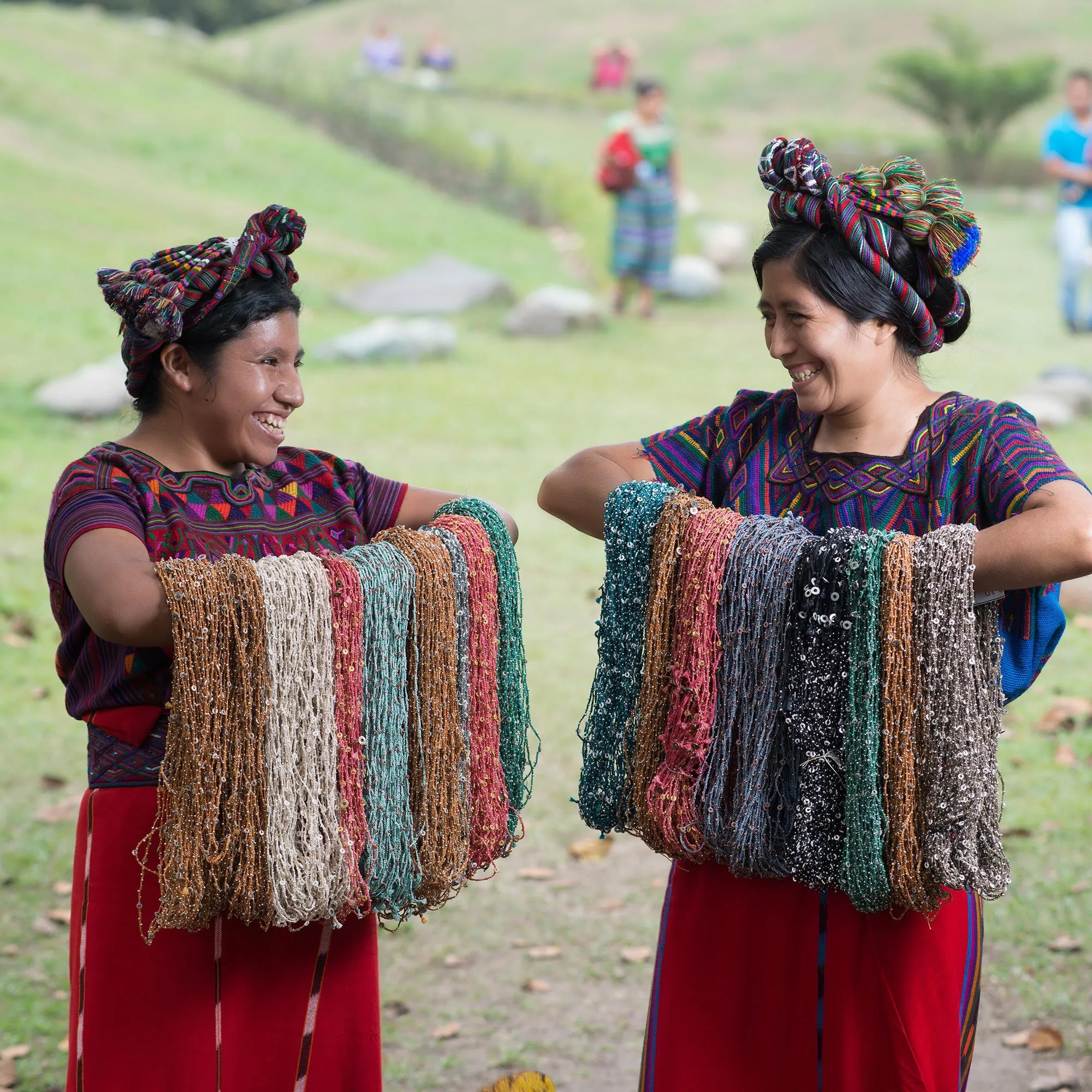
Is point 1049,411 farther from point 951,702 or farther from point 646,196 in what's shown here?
point 951,702

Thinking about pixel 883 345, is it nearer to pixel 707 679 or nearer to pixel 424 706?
pixel 707 679

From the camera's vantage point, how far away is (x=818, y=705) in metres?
2.39

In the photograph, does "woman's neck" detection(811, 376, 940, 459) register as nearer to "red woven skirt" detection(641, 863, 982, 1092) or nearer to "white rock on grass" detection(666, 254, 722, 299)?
"red woven skirt" detection(641, 863, 982, 1092)

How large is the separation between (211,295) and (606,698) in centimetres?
102

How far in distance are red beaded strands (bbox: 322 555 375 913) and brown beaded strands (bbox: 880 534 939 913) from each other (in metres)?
0.88

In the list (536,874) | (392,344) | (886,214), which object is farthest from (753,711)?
(392,344)

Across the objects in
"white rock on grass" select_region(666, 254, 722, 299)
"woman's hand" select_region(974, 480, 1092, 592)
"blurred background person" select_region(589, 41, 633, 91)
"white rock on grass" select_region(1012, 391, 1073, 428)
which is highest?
"blurred background person" select_region(589, 41, 633, 91)

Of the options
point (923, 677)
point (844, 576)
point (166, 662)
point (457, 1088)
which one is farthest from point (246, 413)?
point (457, 1088)

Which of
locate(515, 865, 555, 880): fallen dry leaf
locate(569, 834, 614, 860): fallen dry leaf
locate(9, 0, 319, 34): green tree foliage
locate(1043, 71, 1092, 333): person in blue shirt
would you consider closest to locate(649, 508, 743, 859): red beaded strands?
locate(515, 865, 555, 880): fallen dry leaf

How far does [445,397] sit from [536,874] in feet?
19.4

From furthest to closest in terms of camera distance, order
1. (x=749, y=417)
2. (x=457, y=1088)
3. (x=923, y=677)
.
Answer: (x=457, y=1088), (x=749, y=417), (x=923, y=677)

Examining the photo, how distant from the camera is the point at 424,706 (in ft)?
8.39

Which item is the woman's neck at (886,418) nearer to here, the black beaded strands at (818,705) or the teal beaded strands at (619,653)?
the black beaded strands at (818,705)

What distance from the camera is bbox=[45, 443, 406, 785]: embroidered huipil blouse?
2.48 m
